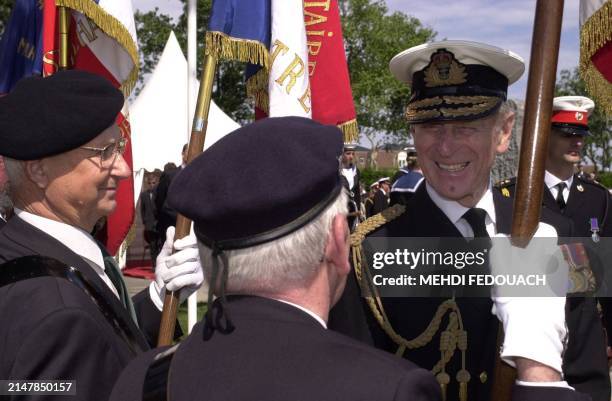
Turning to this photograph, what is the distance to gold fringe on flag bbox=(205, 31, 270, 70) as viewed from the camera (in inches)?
136

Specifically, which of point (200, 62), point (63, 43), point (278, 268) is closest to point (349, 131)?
point (63, 43)

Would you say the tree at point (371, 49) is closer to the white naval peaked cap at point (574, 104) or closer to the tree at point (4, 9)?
the tree at point (4, 9)

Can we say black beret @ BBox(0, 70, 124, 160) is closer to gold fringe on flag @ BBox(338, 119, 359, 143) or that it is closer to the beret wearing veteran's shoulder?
the beret wearing veteran's shoulder

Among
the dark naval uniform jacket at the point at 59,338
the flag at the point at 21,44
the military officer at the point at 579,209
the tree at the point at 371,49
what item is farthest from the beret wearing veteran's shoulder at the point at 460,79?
the tree at the point at 371,49

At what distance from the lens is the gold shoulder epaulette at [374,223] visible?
2.37 m

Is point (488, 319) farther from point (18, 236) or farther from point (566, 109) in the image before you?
point (566, 109)

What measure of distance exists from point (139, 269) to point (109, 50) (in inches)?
374

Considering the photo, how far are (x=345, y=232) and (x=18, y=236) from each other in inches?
40.1

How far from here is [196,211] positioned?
132 centimetres

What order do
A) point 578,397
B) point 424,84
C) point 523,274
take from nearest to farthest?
point 578,397 → point 523,274 → point 424,84

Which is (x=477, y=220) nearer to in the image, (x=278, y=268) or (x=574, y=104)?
(x=278, y=268)

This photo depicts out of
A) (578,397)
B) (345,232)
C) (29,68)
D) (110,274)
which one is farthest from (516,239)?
(29,68)

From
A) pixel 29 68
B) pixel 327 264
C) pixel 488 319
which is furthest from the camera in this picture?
pixel 29 68

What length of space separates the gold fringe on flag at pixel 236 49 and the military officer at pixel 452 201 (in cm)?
127
